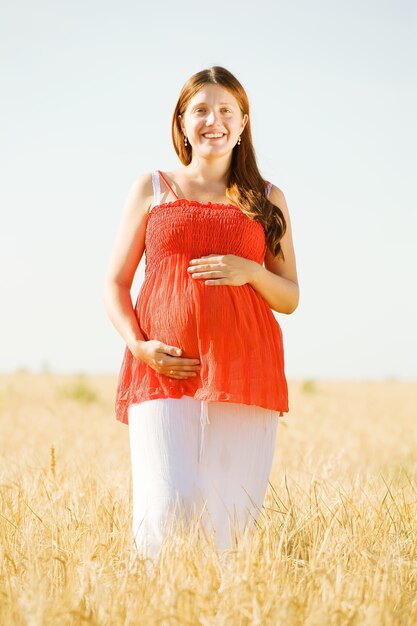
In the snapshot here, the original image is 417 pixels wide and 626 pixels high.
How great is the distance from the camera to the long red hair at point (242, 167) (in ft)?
13.1

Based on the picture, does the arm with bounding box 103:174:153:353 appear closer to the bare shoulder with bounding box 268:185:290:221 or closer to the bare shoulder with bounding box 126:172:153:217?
the bare shoulder with bounding box 126:172:153:217

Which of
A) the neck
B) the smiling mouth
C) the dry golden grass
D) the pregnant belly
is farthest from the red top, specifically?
the dry golden grass

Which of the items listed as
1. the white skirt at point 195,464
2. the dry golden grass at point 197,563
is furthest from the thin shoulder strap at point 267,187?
the dry golden grass at point 197,563

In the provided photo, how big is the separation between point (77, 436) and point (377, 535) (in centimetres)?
605

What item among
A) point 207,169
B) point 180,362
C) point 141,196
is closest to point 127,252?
point 141,196

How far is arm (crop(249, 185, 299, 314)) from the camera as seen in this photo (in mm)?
3924

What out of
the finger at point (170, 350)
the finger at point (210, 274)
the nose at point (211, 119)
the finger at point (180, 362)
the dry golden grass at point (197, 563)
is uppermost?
the nose at point (211, 119)

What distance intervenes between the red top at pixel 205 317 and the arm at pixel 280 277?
0.05 meters

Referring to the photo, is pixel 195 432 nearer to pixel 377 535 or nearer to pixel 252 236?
pixel 252 236

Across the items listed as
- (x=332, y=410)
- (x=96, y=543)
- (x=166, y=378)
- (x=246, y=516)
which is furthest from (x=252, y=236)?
(x=332, y=410)

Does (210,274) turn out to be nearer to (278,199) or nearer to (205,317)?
(205,317)

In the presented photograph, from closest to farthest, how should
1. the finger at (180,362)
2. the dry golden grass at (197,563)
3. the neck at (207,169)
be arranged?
the dry golden grass at (197,563), the finger at (180,362), the neck at (207,169)

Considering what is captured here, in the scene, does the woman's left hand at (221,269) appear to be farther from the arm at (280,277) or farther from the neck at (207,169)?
the neck at (207,169)

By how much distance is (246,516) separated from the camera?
3863mm
